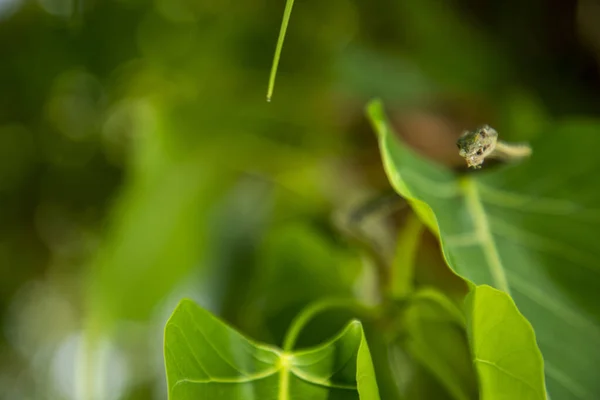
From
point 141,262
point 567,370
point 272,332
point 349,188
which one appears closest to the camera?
point 567,370

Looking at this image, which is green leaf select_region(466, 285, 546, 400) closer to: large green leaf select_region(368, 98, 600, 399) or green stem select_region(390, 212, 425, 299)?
large green leaf select_region(368, 98, 600, 399)

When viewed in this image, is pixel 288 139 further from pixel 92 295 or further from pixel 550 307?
pixel 550 307

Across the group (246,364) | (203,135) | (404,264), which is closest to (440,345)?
(404,264)

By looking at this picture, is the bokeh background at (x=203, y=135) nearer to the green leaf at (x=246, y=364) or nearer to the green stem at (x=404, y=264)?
the green stem at (x=404, y=264)

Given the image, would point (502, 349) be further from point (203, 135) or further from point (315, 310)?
point (203, 135)

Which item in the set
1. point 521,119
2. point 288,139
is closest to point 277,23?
point 288,139

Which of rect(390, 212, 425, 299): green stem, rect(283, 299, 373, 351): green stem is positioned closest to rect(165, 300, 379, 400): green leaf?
rect(283, 299, 373, 351): green stem

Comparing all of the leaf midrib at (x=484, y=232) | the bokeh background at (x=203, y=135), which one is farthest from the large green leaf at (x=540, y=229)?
the bokeh background at (x=203, y=135)
